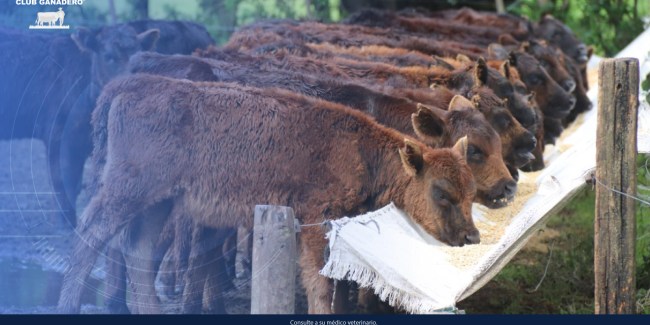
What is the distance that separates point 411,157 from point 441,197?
357 mm

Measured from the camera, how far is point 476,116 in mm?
7953

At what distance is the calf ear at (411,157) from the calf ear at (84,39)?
3.20 m

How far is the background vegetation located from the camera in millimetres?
7672

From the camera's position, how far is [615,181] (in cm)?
613

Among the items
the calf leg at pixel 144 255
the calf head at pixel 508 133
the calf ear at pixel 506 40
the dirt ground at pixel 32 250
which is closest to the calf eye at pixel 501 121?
the calf head at pixel 508 133

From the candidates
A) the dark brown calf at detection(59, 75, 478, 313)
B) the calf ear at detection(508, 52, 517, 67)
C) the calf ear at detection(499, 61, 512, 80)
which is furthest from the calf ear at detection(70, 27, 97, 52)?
the calf ear at detection(508, 52, 517, 67)

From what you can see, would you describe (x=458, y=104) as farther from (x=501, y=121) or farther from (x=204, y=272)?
(x=204, y=272)

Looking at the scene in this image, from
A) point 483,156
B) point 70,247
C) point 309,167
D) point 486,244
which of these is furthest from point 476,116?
point 70,247

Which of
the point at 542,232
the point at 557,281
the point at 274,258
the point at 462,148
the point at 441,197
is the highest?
the point at 462,148

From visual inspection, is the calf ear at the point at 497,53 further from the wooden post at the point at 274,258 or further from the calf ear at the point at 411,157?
the wooden post at the point at 274,258

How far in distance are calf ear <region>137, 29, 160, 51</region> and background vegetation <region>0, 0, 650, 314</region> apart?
0.21 metres

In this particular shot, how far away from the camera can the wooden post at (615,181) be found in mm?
6047

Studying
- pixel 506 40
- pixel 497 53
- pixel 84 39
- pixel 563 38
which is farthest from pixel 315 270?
pixel 563 38

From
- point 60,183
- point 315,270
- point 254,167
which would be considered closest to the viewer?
point 315,270
